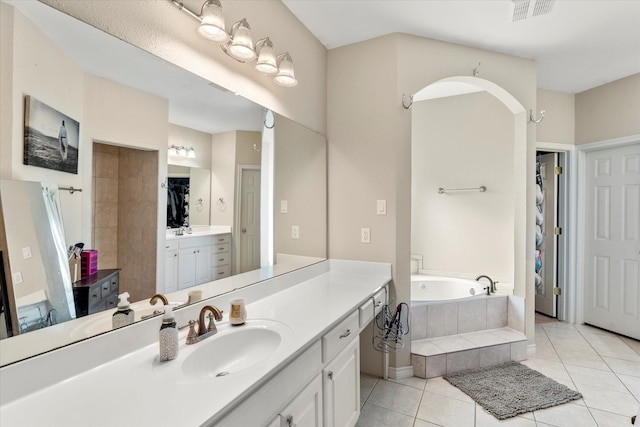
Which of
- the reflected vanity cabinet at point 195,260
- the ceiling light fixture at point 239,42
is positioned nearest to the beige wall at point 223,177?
the reflected vanity cabinet at point 195,260

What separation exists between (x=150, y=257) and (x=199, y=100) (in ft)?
2.41

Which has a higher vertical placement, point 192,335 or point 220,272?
point 220,272

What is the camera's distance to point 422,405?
2039 millimetres

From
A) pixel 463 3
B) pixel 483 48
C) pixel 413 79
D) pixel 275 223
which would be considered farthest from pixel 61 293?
pixel 483 48

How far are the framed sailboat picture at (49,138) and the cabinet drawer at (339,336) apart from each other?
1.10 m

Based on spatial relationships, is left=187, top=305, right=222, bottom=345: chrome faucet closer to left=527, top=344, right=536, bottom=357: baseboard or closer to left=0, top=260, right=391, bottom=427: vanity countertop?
left=0, top=260, right=391, bottom=427: vanity countertop

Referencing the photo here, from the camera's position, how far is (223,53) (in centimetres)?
152

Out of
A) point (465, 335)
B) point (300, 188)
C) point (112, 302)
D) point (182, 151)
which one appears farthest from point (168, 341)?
point (465, 335)

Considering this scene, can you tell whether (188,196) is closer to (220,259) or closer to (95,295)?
(220,259)

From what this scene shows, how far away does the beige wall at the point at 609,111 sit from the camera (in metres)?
3.09

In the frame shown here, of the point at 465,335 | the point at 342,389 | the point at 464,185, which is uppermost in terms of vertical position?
the point at 464,185

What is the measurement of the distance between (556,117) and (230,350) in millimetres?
4102

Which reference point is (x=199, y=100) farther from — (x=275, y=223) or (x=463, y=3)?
(x=463, y=3)

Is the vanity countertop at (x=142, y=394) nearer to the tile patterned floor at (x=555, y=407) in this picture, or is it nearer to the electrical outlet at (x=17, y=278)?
the electrical outlet at (x=17, y=278)
